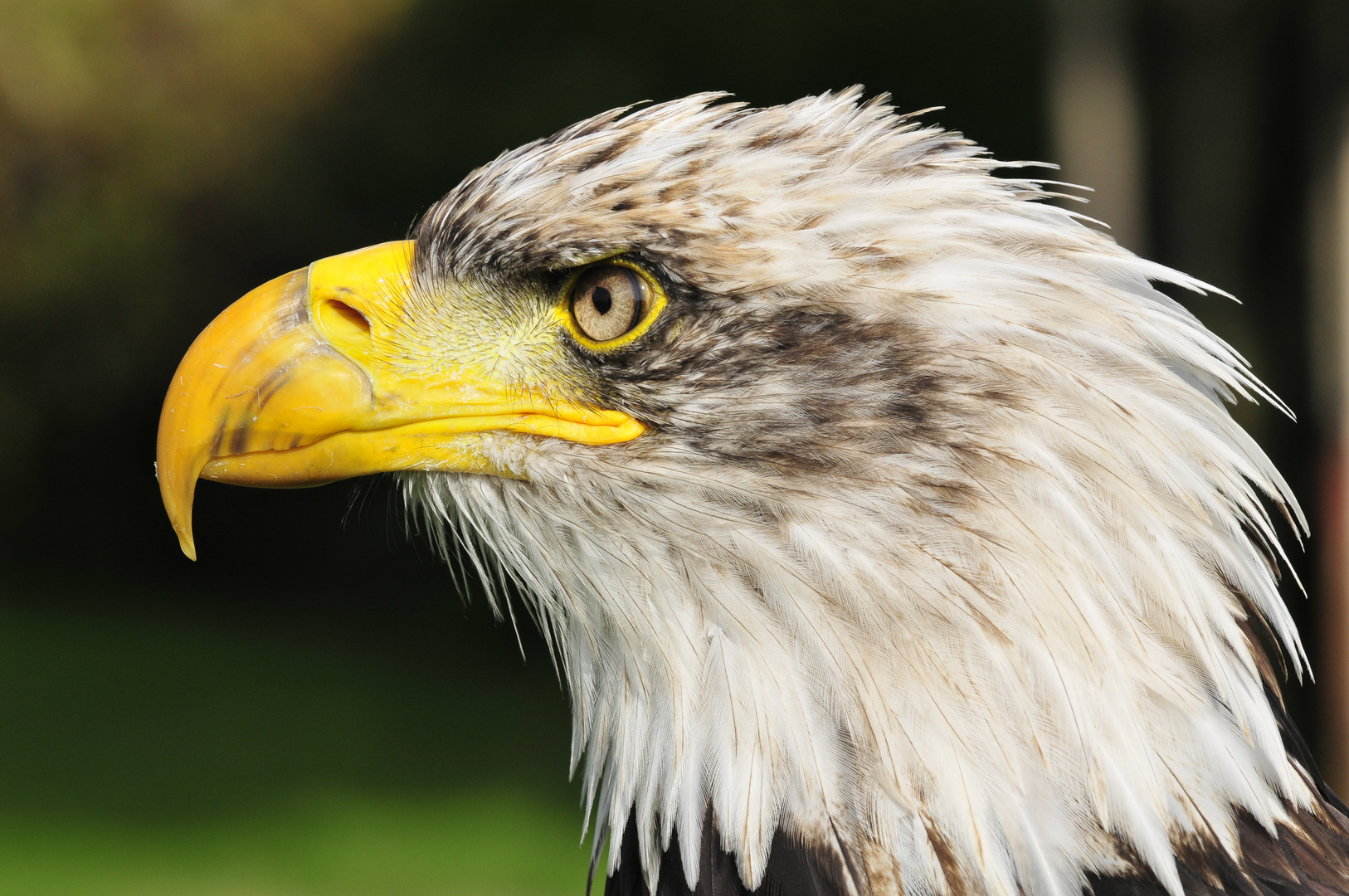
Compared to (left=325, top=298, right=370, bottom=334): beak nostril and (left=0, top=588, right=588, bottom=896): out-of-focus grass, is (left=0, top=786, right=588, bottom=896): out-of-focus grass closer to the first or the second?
(left=0, top=588, right=588, bottom=896): out-of-focus grass

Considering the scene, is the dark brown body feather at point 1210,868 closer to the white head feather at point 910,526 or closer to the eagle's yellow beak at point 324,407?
the white head feather at point 910,526

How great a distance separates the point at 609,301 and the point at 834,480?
368 millimetres

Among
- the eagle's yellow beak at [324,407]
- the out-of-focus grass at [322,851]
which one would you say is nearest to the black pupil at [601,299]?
the eagle's yellow beak at [324,407]

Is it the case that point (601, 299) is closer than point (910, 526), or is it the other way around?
point (910, 526)

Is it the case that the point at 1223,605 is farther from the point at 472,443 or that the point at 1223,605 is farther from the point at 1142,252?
the point at 1142,252

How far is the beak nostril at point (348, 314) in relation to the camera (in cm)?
168

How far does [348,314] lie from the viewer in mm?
→ 1691

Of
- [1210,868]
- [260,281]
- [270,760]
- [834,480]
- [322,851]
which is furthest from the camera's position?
[260,281]

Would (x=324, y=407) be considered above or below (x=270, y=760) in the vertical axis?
above

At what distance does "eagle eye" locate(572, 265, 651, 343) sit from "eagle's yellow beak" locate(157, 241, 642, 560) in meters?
0.11

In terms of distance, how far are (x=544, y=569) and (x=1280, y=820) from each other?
966 millimetres

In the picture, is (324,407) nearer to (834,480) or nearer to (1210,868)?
(834,480)

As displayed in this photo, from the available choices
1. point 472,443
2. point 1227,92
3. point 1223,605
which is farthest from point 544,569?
point 1227,92

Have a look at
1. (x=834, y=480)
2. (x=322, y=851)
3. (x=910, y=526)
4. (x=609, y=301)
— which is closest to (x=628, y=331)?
(x=609, y=301)
